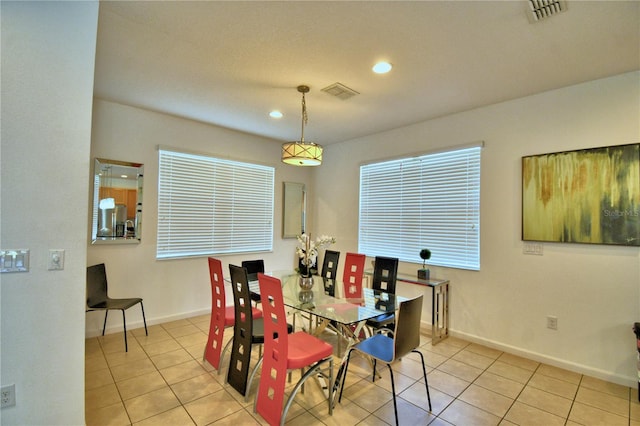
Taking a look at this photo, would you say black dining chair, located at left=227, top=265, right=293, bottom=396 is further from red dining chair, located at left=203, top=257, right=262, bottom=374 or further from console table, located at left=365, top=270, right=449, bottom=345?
console table, located at left=365, top=270, right=449, bottom=345

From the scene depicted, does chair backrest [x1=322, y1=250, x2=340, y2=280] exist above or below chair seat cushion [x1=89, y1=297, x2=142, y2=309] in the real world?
above

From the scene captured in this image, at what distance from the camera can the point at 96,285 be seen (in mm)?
3264

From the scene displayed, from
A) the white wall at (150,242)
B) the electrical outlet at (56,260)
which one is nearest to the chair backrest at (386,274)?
the white wall at (150,242)

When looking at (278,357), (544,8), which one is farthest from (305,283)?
(544,8)

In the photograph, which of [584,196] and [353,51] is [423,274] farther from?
[353,51]

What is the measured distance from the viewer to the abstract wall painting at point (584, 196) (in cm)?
262

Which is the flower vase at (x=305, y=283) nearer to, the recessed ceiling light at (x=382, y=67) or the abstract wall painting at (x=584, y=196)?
the recessed ceiling light at (x=382, y=67)

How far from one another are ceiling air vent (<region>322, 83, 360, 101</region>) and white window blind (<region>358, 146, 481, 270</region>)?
1503 millimetres

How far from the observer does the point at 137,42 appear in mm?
2332

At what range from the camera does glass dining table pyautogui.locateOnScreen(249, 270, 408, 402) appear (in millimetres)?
2293

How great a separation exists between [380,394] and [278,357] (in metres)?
0.99

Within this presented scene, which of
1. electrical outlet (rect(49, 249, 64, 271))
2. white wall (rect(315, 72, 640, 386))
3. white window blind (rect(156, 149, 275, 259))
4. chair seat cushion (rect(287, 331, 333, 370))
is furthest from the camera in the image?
white window blind (rect(156, 149, 275, 259))

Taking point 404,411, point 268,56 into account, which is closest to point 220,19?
point 268,56

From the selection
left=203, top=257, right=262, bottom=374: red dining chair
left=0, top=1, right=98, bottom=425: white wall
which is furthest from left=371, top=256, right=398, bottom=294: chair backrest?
left=0, top=1, right=98, bottom=425: white wall
